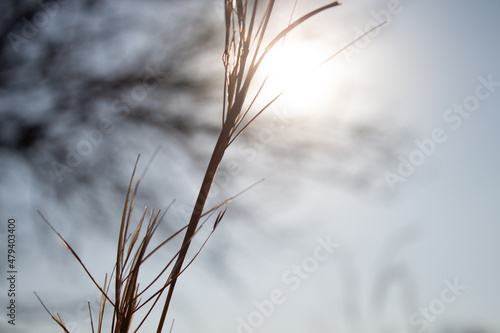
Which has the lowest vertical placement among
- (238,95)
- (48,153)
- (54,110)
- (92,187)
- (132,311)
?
(132,311)

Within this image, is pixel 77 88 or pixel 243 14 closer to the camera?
pixel 243 14

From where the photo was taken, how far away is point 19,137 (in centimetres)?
249

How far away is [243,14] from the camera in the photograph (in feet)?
1.54

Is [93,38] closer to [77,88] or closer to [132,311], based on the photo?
[77,88]

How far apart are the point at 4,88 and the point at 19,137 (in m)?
0.32

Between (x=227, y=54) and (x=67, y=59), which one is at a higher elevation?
(x=67, y=59)

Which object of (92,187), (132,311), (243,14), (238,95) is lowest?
(132,311)

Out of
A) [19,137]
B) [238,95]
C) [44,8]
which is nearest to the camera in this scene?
[238,95]

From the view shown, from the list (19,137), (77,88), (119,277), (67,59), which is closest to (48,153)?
(19,137)

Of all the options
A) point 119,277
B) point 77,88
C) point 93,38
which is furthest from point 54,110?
point 119,277

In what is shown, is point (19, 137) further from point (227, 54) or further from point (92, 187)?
point (227, 54)

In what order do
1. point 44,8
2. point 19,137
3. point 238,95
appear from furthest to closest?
point 19,137, point 44,8, point 238,95

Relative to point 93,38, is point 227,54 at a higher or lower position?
lower

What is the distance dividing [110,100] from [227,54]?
2.28 metres
